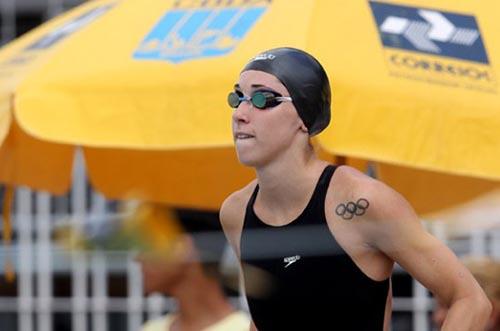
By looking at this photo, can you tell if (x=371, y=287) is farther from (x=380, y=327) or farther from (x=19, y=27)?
(x=19, y=27)

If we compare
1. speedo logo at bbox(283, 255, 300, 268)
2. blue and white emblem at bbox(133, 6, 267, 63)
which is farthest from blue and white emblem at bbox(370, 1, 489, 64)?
speedo logo at bbox(283, 255, 300, 268)

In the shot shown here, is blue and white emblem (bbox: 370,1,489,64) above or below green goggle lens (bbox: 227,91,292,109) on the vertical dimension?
below

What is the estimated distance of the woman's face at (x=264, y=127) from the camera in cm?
359

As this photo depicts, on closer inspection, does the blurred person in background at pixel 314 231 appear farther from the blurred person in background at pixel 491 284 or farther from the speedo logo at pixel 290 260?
the blurred person in background at pixel 491 284

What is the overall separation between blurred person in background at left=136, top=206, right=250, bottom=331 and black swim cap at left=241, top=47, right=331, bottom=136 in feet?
4.69

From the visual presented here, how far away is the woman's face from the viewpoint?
11.8 ft

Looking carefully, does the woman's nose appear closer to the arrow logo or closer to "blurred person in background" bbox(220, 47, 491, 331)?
"blurred person in background" bbox(220, 47, 491, 331)

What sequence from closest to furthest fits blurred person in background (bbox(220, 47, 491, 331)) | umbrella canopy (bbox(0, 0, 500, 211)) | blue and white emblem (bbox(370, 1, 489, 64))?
blurred person in background (bbox(220, 47, 491, 331))
umbrella canopy (bbox(0, 0, 500, 211))
blue and white emblem (bbox(370, 1, 489, 64))

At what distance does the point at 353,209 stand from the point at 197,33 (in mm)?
1310

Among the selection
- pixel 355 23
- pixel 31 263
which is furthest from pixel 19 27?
pixel 355 23

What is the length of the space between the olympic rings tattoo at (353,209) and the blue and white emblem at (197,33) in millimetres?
1066

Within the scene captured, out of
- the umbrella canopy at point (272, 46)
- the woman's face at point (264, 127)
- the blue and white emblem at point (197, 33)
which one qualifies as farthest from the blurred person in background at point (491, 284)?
the woman's face at point (264, 127)

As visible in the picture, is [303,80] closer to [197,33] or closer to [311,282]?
[311,282]

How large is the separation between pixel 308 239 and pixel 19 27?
5511mm
